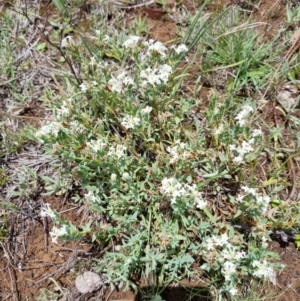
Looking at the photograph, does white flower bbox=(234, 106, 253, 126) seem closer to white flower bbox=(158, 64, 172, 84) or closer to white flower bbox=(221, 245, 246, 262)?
white flower bbox=(158, 64, 172, 84)

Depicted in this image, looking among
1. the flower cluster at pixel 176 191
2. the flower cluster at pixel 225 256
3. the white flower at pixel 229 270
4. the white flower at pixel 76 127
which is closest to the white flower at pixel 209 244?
the flower cluster at pixel 225 256

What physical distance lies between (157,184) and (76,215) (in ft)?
2.14

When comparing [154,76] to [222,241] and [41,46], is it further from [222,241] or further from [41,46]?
[41,46]

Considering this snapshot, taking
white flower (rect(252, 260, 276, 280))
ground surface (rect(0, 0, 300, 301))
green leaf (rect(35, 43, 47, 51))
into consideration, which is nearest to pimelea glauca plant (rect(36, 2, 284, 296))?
white flower (rect(252, 260, 276, 280))

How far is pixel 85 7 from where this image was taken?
11.6ft

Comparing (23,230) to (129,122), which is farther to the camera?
(23,230)

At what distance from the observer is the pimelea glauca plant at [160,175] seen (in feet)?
7.98

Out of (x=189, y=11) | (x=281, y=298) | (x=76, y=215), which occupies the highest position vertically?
(x=189, y=11)

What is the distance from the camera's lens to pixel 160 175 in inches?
106

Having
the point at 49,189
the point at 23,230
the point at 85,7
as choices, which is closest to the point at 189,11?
the point at 85,7

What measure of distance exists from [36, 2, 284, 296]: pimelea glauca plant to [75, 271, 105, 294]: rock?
81 millimetres

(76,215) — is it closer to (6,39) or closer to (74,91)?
(74,91)

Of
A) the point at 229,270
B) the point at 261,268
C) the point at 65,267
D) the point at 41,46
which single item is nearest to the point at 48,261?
the point at 65,267

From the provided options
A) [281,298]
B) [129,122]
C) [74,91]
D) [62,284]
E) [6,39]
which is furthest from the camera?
[6,39]
